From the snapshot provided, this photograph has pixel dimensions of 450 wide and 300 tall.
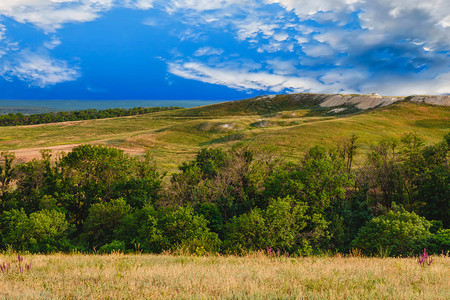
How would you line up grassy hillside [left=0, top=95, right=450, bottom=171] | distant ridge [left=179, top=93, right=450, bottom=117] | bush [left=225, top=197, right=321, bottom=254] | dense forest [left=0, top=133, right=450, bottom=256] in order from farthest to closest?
1. distant ridge [left=179, top=93, right=450, bottom=117]
2. grassy hillside [left=0, top=95, right=450, bottom=171]
3. dense forest [left=0, top=133, right=450, bottom=256]
4. bush [left=225, top=197, right=321, bottom=254]

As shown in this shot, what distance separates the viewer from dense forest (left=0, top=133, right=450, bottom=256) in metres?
22.3

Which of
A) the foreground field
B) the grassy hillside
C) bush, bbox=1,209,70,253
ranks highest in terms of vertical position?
the grassy hillside

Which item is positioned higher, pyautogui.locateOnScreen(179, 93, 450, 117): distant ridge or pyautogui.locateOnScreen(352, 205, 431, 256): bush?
pyautogui.locateOnScreen(179, 93, 450, 117): distant ridge

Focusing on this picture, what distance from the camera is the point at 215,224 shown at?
29359 mm

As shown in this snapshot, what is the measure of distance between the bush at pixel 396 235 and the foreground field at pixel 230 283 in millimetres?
14070

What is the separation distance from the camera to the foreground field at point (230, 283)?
6297 millimetres

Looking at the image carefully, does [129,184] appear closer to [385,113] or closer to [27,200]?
[27,200]

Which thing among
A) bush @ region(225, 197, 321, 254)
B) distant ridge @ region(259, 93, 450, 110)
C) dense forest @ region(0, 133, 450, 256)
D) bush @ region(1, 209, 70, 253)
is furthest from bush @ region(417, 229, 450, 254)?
distant ridge @ region(259, 93, 450, 110)

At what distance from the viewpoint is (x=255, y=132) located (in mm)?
111312

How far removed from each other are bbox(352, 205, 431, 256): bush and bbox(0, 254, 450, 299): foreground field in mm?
14070

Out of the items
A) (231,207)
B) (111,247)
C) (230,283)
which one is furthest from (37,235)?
(230,283)

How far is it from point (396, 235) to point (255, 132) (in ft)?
298

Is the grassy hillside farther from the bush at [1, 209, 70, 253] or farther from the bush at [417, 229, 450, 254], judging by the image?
the bush at [417, 229, 450, 254]

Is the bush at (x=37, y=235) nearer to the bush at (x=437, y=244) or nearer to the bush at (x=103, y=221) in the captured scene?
the bush at (x=103, y=221)
